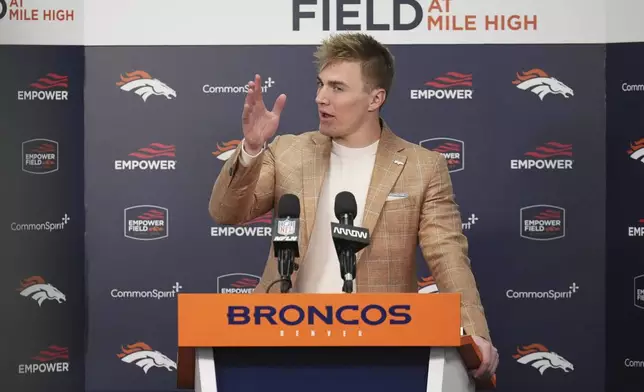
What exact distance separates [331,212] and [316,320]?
1221 millimetres

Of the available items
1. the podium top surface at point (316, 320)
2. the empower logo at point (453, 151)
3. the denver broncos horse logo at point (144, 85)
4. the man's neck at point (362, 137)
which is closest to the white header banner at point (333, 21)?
the denver broncos horse logo at point (144, 85)

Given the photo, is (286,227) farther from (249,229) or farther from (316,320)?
(249,229)

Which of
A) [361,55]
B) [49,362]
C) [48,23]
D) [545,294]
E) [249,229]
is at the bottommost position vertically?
[49,362]

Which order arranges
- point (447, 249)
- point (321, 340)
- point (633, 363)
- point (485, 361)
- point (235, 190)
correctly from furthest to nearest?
1. point (633, 363)
2. point (447, 249)
3. point (235, 190)
4. point (485, 361)
5. point (321, 340)

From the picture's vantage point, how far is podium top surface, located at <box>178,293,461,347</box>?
2.37 m

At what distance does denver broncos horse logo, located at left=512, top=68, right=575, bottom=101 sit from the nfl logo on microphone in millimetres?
2988

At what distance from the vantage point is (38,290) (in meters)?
5.33

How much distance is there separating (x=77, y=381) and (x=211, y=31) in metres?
2.12

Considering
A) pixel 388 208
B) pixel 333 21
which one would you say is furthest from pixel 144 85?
pixel 388 208

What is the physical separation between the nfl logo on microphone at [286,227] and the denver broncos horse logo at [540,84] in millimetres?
2988

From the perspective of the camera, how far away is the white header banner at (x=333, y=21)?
525cm

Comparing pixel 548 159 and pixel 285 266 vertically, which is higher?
pixel 548 159

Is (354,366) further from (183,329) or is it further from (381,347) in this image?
(183,329)

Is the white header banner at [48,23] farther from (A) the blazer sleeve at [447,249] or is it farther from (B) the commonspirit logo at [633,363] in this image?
(B) the commonspirit logo at [633,363]
